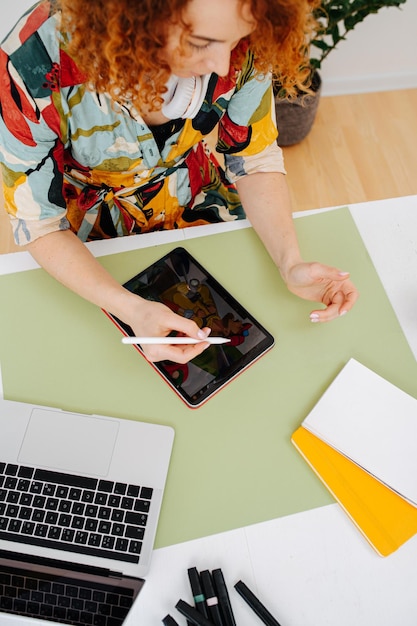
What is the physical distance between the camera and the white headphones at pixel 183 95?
0.79 meters

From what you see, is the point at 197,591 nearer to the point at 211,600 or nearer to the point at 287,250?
the point at 211,600

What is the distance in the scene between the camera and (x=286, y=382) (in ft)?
2.79

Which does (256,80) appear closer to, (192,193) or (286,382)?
(192,193)

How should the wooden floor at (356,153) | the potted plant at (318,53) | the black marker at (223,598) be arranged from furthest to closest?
the wooden floor at (356,153)
the potted plant at (318,53)
the black marker at (223,598)

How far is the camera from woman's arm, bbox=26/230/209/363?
790 millimetres

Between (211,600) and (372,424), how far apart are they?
13.9 inches

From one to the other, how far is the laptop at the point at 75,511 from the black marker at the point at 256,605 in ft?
0.44

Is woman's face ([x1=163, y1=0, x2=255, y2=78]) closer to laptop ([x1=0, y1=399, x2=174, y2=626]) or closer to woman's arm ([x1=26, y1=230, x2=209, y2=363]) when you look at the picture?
woman's arm ([x1=26, y1=230, x2=209, y2=363])

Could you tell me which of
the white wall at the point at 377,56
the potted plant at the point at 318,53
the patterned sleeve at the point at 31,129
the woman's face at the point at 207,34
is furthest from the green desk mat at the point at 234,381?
the white wall at the point at 377,56

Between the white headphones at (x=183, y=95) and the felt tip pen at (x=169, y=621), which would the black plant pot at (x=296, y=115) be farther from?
the felt tip pen at (x=169, y=621)

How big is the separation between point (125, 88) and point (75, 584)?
0.69 metres

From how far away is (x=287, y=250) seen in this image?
922 mm

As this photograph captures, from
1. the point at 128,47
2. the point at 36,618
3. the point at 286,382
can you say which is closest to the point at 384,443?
the point at 286,382

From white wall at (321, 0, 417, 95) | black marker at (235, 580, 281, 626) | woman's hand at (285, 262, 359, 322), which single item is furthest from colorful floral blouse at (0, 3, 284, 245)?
white wall at (321, 0, 417, 95)
